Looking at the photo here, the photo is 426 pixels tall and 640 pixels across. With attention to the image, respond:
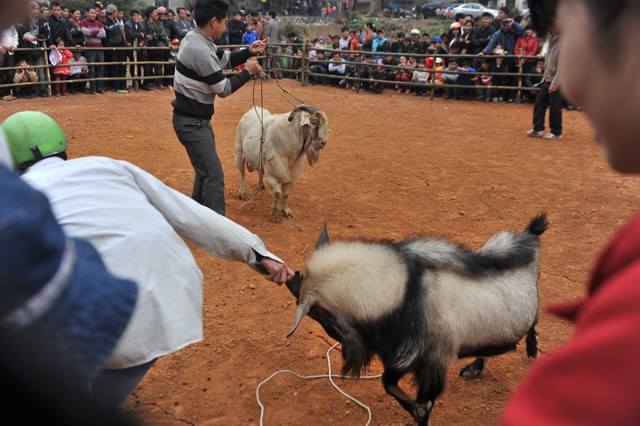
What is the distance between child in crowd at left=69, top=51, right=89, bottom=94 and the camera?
591 inches

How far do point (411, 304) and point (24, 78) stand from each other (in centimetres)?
1459

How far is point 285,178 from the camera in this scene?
6.83m

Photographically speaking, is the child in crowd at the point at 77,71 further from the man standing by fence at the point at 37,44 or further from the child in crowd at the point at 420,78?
the child in crowd at the point at 420,78

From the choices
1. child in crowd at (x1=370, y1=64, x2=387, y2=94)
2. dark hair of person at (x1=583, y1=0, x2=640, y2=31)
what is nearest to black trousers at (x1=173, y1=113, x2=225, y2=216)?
dark hair of person at (x1=583, y1=0, x2=640, y2=31)

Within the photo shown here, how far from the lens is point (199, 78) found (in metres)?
5.72

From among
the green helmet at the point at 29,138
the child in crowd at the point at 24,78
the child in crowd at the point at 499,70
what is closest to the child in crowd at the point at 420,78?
the child in crowd at the point at 499,70

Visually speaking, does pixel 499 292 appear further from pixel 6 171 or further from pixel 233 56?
pixel 233 56

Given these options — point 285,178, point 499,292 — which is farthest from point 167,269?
point 285,178

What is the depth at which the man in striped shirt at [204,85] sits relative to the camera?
5.58m

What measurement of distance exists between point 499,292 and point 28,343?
2861mm

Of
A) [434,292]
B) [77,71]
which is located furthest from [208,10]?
[77,71]

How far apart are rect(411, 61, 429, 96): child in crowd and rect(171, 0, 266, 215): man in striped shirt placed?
442 inches

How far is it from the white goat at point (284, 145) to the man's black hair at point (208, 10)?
1555 mm

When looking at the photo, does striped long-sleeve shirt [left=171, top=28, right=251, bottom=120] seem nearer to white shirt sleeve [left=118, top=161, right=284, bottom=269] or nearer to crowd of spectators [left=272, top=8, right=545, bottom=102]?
white shirt sleeve [left=118, top=161, right=284, bottom=269]
